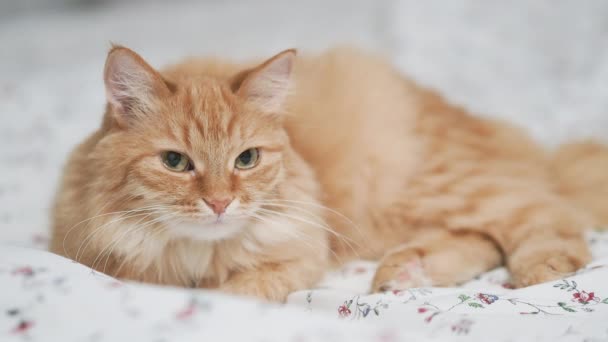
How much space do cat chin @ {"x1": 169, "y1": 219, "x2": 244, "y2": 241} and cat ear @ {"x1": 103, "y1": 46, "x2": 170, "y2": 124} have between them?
30cm

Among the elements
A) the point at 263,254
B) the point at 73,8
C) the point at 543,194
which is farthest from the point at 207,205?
the point at 73,8

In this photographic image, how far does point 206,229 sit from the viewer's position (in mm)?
1400

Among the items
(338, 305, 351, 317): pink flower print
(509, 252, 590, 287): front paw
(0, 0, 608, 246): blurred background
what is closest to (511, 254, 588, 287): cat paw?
(509, 252, 590, 287): front paw

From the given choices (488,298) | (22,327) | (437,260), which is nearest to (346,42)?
(437,260)

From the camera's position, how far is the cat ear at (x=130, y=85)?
136cm

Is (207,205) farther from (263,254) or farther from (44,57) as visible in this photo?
(44,57)

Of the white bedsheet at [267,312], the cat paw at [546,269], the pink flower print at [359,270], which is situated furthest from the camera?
the pink flower print at [359,270]

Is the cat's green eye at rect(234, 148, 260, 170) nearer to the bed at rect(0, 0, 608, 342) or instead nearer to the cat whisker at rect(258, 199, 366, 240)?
the cat whisker at rect(258, 199, 366, 240)

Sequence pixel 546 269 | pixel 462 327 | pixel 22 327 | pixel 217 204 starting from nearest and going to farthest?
pixel 22 327 → pixel 462 327 → pixel 217 204 → pixel 546 269

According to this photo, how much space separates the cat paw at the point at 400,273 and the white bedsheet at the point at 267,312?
0.32ft

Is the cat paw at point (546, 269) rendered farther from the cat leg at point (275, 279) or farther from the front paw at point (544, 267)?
the cat leg at point (275, 279)

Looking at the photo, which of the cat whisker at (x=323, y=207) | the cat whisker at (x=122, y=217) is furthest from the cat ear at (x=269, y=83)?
the cat whisker at (x=122, y=217)

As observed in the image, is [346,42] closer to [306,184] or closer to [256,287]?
[306,184]

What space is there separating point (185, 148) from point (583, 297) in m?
1.03
